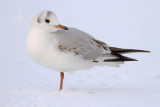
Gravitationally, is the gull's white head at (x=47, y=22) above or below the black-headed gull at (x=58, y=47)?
above

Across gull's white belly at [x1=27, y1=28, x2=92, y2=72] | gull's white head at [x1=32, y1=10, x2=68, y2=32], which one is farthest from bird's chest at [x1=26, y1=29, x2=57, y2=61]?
gull's white head at [x1=32, y1=10, x2=68, y2=32]

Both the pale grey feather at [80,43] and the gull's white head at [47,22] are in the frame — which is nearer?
the gull's white head at [47,22]

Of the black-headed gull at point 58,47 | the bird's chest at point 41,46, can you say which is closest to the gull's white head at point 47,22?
the black-headed gull at point 58,47

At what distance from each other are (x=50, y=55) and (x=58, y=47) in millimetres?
196

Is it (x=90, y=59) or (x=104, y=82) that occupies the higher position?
(x=90, y=59)

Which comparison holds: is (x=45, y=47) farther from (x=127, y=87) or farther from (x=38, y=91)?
(x=127, y=87)

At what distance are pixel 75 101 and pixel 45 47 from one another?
1065 mm

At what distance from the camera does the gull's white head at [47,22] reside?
682 centimetres

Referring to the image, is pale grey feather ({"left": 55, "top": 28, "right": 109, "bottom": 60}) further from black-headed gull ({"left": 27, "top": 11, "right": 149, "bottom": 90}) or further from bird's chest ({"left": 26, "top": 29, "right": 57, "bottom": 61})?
bird's chest ({"left": 26, "top": 29, "right": 57, "bottom": 61})

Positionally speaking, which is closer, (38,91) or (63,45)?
(63,45)

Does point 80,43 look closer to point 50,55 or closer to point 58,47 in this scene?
point 58,47

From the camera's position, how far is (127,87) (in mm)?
7684

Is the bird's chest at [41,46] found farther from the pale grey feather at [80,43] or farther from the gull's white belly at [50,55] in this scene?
the pale grey feather at [80,43]

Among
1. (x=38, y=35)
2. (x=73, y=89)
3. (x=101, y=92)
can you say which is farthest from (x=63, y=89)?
(x=38, y=35)
